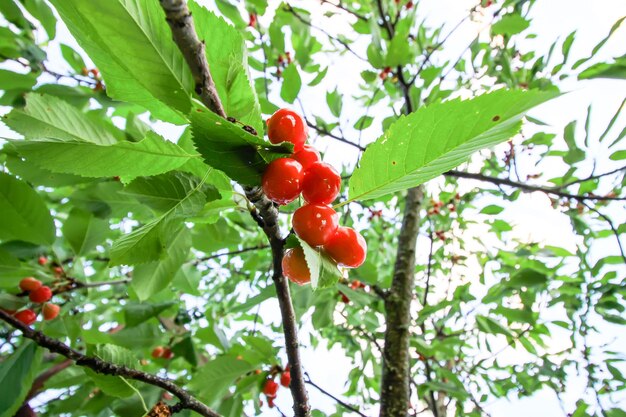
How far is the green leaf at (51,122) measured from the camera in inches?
31.6

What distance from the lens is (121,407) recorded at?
144cm

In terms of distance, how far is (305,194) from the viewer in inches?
30.8

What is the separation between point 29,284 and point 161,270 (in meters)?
0.81

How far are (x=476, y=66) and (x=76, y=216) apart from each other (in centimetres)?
278

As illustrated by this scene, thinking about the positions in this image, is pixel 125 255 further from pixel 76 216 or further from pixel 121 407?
pixel 76 216

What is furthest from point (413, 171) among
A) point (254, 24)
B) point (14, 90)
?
point (254, 24)

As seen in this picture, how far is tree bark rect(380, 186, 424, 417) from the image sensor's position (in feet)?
5.87

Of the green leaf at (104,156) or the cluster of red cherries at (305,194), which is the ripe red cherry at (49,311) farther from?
the cluster of red cherries at (305,194)

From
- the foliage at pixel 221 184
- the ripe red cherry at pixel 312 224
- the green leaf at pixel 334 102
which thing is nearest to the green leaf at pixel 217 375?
the foliage at pixel 221 184

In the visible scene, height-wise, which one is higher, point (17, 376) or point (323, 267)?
point (323, 267)

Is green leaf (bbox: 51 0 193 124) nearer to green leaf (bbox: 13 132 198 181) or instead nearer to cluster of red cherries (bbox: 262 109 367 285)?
green leaf (bbox: 13 132 198 181)

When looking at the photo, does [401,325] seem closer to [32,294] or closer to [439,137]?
[439,137]

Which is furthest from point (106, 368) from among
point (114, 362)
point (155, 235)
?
point (155, 235)

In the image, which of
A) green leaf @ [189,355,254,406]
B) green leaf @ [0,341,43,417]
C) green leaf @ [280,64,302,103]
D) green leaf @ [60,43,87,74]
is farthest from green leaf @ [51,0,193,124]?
green leaf @ [60,43,87,74]
